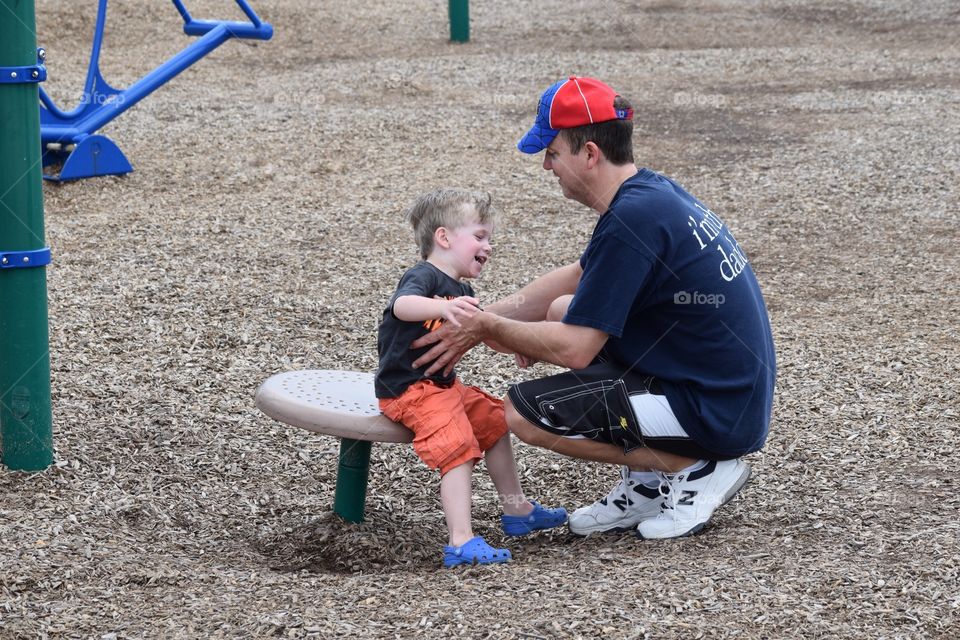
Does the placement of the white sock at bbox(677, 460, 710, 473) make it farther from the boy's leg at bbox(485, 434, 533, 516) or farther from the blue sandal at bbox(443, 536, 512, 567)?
the blue sandal at bbox(443, 536, 512, 567)

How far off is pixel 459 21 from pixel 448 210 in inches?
441

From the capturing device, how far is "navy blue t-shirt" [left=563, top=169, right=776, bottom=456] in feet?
10.0

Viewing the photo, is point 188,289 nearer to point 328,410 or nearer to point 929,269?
point 328,410

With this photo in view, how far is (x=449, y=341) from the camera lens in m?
3.20

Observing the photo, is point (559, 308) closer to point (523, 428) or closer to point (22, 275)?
point (523, 428)

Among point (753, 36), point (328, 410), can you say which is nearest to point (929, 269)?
point (328, 410)

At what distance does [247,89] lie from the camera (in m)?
11.2

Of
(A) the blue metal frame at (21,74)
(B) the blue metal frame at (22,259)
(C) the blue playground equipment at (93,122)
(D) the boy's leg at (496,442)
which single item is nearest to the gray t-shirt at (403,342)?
(D) the boy's leg at (496,442)

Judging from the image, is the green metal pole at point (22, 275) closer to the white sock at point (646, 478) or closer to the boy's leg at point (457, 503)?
the boy's leg at point (457, 503)

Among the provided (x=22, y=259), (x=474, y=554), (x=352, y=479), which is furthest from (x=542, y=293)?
(x=22, y=259)

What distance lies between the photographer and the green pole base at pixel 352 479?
3.46 metres

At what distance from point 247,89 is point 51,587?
886 centimetres

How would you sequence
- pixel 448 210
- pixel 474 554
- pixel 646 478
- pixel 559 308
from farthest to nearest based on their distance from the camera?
1. pixel 559 308
2. pixel 646 478
3. pixel 448 210
4. pixel 474 554

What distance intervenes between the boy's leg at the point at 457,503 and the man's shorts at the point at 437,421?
0.08 ft
